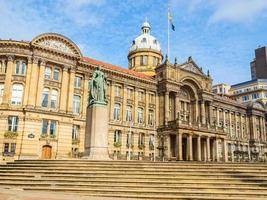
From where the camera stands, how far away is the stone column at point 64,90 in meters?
45.1

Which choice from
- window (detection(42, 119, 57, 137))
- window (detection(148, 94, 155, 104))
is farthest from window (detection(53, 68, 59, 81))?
window (detection(148, 94, 155, 104))

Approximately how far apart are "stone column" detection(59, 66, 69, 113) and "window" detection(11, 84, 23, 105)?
5853 mm

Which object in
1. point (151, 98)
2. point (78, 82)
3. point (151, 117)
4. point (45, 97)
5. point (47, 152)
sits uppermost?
point (78, 82)

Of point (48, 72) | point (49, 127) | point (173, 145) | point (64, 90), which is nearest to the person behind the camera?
point (49, 127)

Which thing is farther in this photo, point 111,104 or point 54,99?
point 111,104

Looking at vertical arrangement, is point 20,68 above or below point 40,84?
above

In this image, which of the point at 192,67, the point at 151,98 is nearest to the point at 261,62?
the point at 192,67

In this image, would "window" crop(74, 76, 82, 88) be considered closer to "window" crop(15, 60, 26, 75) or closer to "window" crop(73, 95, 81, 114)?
"window" crop(73, 95, 81, 114)

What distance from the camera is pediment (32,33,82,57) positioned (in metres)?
44.3

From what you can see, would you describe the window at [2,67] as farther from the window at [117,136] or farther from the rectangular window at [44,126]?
the window at [117,136]

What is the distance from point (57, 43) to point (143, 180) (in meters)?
34.6

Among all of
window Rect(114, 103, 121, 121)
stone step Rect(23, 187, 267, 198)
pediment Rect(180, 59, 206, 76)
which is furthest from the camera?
pediment Rect(180, 59, 206, 76)

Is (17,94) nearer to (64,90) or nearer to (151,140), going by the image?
(64,90)

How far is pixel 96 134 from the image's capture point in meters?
25.4
